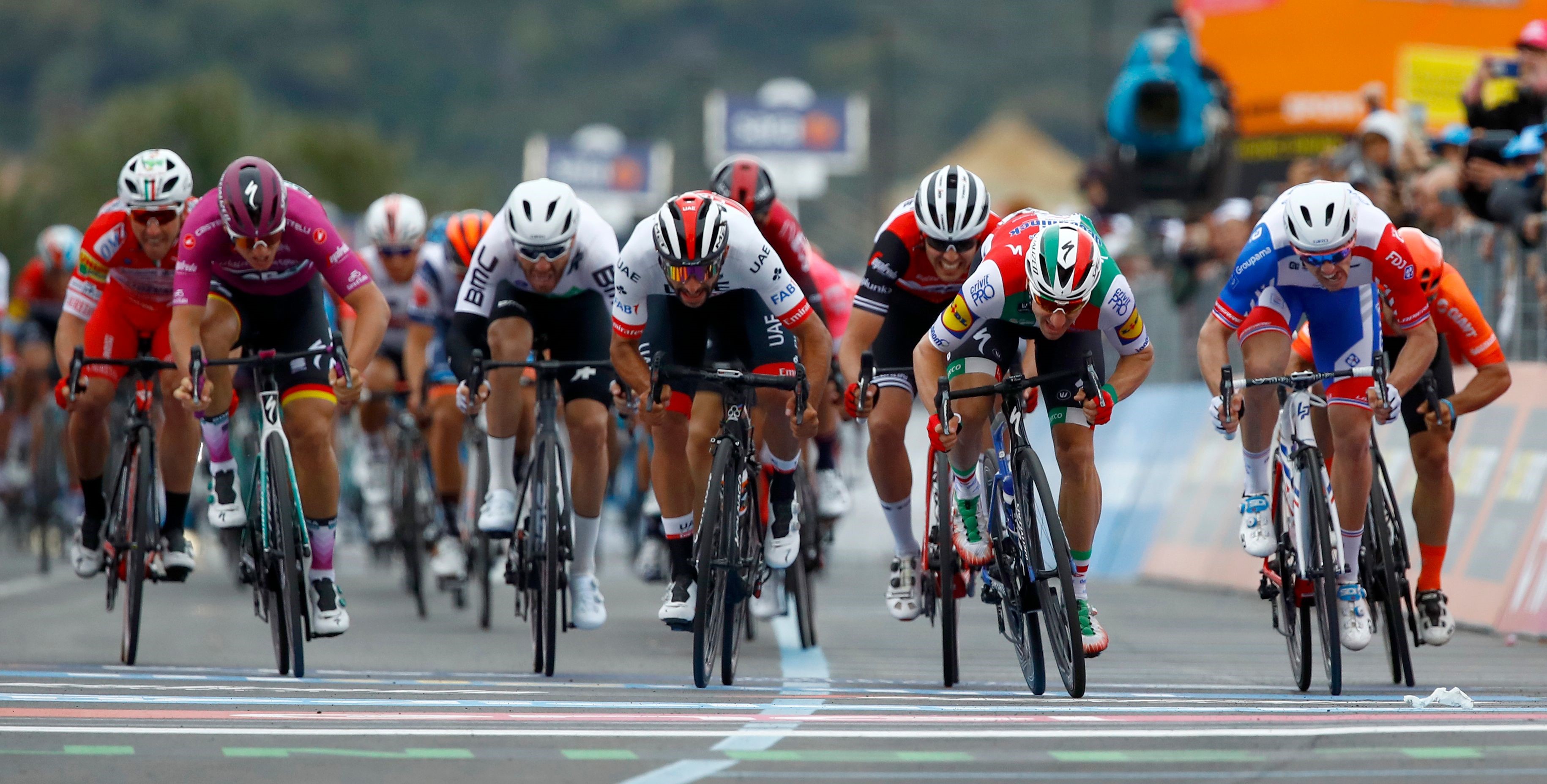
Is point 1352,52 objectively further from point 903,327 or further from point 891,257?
point 891,257

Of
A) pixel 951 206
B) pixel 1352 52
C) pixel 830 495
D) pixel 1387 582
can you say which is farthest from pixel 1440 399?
pixel 1352 52

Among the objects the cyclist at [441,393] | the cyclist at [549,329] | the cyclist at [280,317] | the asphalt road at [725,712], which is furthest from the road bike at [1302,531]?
the cyclist at [441,393]

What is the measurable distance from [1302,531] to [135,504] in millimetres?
4836

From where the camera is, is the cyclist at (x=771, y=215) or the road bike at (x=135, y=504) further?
the cyclist at (x=771, y=215)

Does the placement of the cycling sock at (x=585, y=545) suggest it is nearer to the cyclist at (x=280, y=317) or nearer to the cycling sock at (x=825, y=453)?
the cyclist at (x=280, y=317)

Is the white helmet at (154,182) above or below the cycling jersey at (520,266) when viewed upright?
above

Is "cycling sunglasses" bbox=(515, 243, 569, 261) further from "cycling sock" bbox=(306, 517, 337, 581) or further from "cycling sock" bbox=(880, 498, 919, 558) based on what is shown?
"cycling sock" bbox=(880, 498, 919, 558)

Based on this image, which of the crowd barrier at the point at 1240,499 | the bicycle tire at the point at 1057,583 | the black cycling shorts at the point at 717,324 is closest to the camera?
the bicycle tire at the point at 1057,583

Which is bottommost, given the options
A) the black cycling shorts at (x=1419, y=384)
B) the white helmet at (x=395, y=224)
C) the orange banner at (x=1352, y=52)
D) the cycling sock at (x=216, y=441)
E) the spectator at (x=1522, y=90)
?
the cycling sock at (x=216, y=441)

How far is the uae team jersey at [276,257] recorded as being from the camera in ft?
31.0

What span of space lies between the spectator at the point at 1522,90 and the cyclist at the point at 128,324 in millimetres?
7280

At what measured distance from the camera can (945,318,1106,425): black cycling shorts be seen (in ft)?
27.8

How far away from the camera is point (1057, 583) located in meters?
8.17

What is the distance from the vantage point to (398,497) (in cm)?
1360
